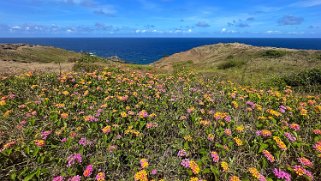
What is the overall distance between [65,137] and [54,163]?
1.98 ft

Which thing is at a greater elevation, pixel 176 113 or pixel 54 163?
pixel 176 113

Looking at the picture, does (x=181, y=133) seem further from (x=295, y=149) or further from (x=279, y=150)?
(x=295, y=149)

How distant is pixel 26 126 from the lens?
4.44m

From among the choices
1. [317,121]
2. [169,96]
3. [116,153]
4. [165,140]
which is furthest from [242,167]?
[169,96]

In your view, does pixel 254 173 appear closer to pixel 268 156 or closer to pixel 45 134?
pixel 268 156

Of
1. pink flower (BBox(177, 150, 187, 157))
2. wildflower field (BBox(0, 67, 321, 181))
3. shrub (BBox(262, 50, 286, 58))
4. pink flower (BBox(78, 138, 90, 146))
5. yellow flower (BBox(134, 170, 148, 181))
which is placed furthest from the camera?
shrub (BBox(262, 50, 286, 58))

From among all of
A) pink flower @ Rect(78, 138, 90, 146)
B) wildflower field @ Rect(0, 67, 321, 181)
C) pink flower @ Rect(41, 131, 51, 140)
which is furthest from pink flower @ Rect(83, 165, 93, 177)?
pink flower @ Rect(41, 131, 51, 140)

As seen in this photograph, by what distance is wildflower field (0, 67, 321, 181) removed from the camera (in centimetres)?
329

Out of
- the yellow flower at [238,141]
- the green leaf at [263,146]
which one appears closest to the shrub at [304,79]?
the green leaf at [263,146]

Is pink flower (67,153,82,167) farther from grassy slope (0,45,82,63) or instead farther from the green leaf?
grassy slope (0,45,82,63)

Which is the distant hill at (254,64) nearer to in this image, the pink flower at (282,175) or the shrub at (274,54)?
the shrub at (274,54)

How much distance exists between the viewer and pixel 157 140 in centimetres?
409

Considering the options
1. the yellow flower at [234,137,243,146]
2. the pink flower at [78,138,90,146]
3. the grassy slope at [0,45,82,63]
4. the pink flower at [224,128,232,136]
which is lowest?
the grassy slope at [0,45,82,63]

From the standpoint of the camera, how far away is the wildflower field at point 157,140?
3.29 metres
